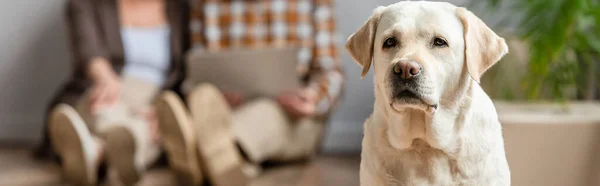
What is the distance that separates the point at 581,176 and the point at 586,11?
0.39m

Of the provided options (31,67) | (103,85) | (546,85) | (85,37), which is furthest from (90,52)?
(546,85)

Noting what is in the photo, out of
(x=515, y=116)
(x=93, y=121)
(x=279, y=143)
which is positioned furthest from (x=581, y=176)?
(x=93, y=121)

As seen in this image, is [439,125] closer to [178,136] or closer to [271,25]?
[178,136]

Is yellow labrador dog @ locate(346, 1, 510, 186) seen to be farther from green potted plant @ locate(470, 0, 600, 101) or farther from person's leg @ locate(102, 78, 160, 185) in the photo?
person's leg @ locate(102, 78, 160, 185)

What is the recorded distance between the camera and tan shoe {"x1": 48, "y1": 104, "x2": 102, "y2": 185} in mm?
2008

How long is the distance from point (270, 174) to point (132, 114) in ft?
1.56

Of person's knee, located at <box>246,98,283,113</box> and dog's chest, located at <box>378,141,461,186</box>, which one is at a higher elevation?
dog's chest, located at <box>378,141,461,186</box>

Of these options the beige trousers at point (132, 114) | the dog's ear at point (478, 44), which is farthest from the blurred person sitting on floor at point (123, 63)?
the dog's ear at point (478, 44)

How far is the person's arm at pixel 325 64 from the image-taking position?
2.41 meters

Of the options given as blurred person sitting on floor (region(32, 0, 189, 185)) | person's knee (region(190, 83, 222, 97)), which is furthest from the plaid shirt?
person's knee (region(190, 83, 222, 97))

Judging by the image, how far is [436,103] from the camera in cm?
79

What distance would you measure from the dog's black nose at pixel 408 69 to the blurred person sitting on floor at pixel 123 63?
1.55 meters

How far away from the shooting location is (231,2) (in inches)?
101

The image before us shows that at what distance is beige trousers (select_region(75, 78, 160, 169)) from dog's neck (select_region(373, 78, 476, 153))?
1437 millimetres
